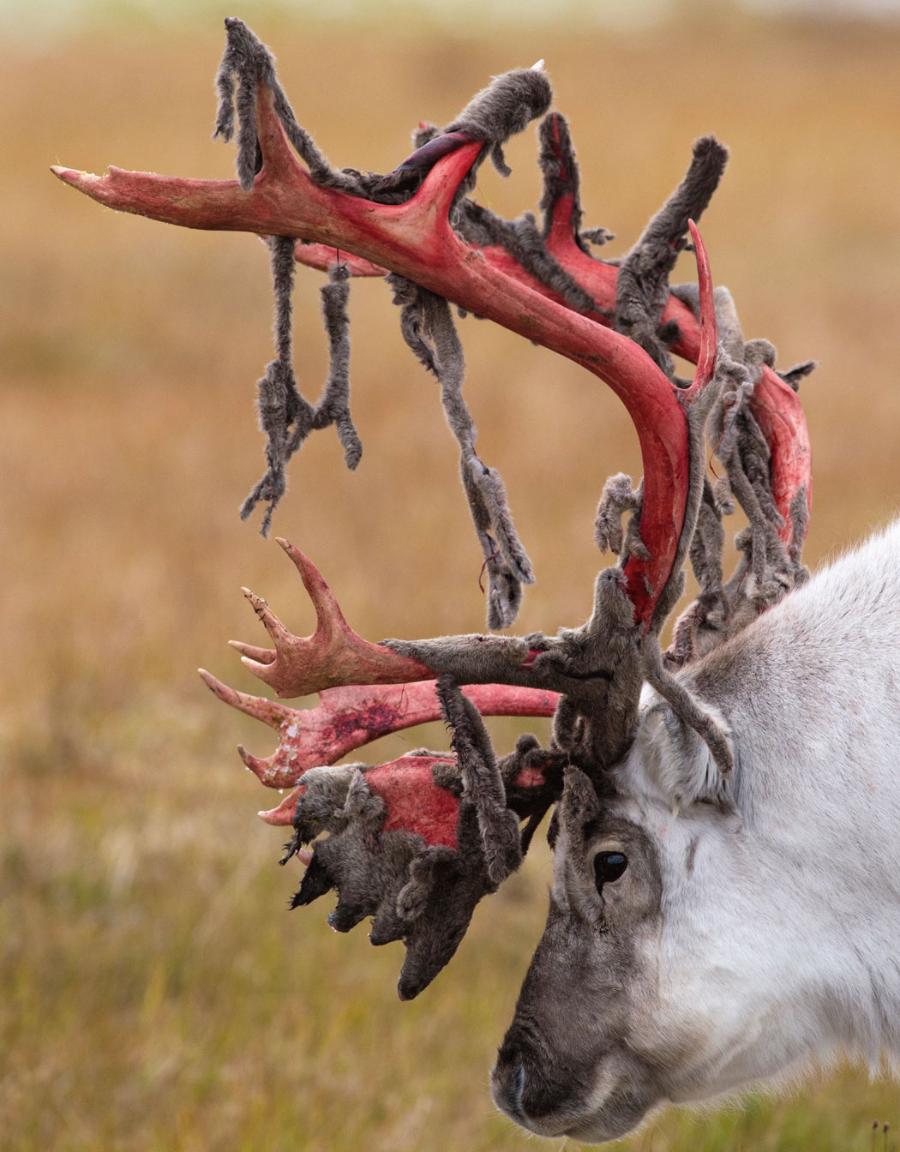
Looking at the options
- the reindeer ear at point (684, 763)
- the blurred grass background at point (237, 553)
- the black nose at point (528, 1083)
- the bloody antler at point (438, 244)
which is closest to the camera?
A: the bloody antler at point (438, 244)

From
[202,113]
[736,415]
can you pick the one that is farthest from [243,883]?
[202,113]

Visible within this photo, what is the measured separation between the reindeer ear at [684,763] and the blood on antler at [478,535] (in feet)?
0.12

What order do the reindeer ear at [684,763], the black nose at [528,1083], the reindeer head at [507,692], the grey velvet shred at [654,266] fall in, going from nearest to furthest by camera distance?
the reindeer head at [507,692], the reindeer ear at [684,763], the black nose at [528,1083], the grey velvet shred at [654,266]

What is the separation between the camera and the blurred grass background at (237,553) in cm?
383

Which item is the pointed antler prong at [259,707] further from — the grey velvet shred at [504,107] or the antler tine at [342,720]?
the grey velvet shred at [504,107]

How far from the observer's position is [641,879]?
2.55m

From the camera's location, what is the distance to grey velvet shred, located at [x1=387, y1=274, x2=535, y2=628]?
2510 mm

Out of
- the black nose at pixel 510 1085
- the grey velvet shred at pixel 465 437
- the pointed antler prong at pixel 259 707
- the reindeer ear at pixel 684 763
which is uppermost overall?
the grey velvet shred at pixel 465 437

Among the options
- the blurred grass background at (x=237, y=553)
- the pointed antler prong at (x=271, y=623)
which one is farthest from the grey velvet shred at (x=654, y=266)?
the pointed antler prong at (x=271, y=623)

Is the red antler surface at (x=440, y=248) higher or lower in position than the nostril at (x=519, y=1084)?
higher

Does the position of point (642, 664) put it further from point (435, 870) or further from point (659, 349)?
point (659, 349)

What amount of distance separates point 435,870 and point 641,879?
341 millimetres

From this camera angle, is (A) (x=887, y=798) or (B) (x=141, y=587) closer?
(A) (x=887, y=798)

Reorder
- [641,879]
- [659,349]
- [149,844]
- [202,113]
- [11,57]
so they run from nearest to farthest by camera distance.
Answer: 1. [641,879]
2. [659,349]
3. [149,844]
4. [202,113]
5. [11,57]
